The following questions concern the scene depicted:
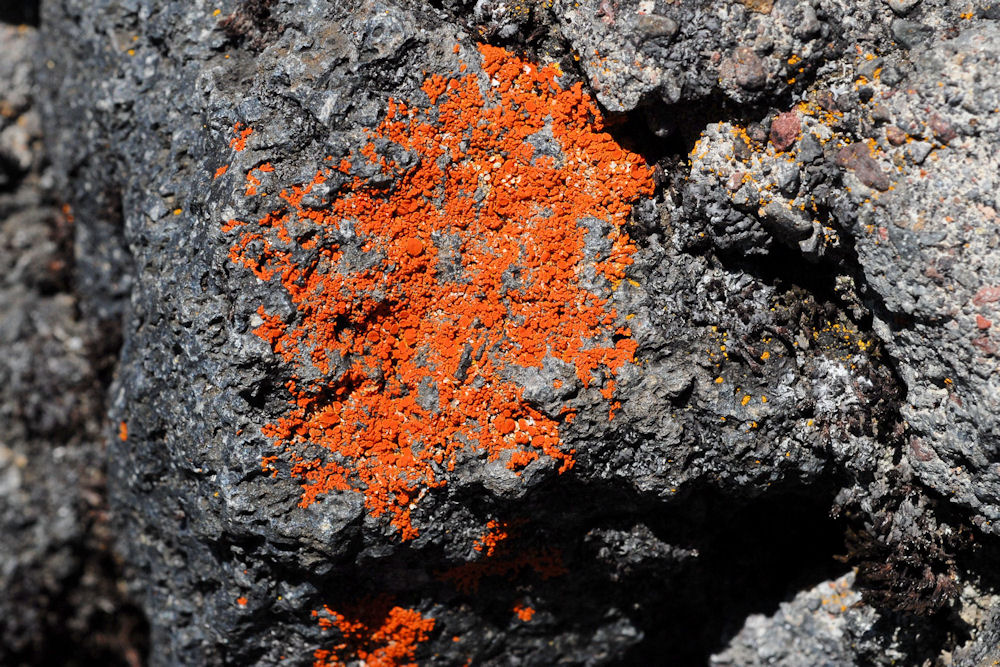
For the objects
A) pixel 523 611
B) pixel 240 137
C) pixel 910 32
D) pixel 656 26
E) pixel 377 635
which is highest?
pixel 910 32

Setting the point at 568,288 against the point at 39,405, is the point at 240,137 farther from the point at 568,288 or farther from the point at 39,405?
the point at 39,405

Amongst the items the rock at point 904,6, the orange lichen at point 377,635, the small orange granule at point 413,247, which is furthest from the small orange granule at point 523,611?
the rock at point 904,6

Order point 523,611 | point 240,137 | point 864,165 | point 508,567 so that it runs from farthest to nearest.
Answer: point 523,611
point 508,567
point 240,137
point 864,165

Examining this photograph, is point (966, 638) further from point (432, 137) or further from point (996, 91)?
point (432, 137)

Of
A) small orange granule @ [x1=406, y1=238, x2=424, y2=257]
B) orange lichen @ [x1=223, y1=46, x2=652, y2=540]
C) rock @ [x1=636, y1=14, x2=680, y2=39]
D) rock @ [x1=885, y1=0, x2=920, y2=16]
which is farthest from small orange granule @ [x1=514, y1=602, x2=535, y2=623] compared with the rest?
rock @ [x1=885, y1=0, x2=920, y2=16]

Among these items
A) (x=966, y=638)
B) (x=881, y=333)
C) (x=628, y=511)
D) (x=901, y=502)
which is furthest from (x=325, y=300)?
(x=966, y=638)

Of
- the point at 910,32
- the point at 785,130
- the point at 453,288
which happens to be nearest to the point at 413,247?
the point at 453,288
